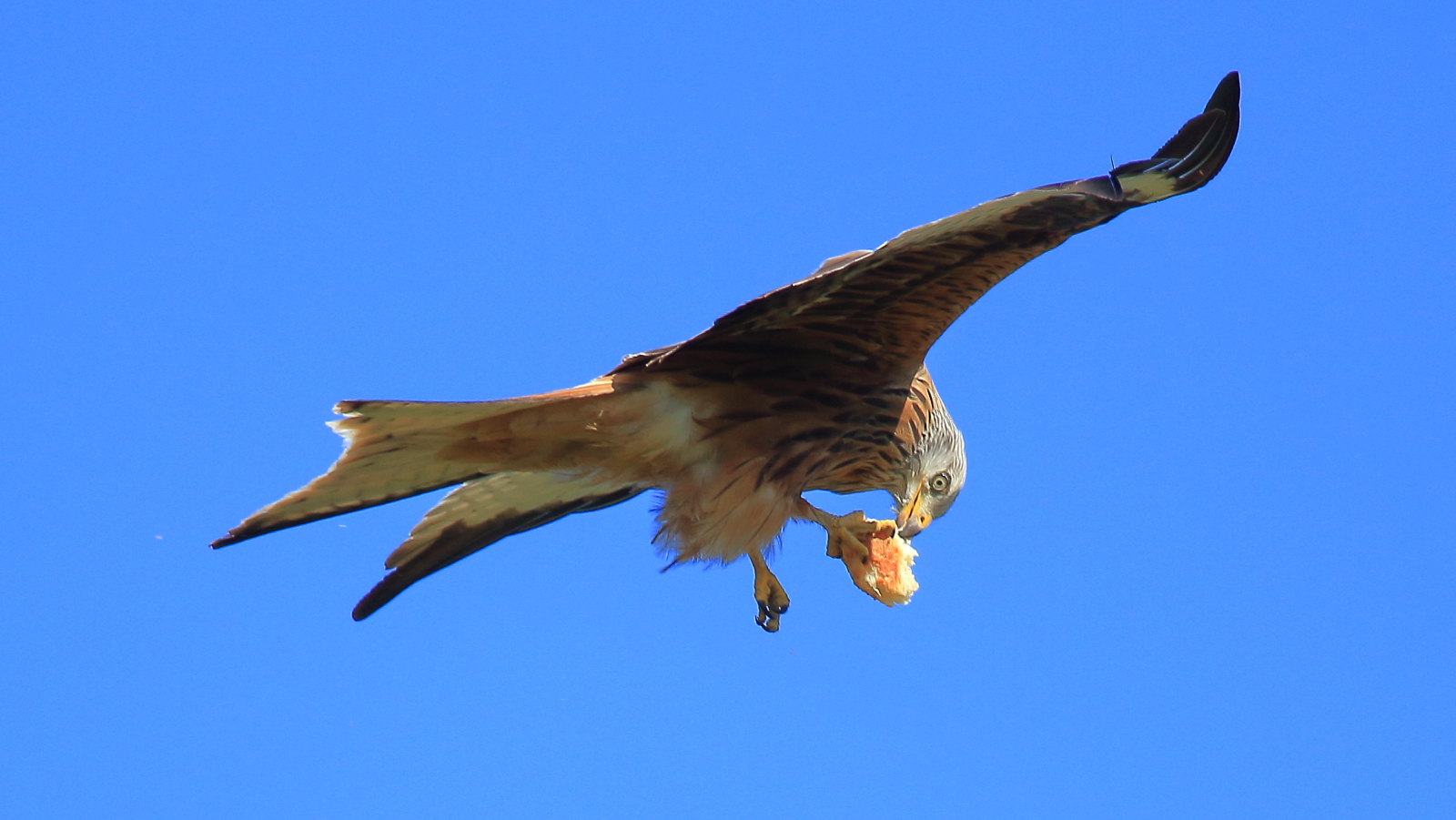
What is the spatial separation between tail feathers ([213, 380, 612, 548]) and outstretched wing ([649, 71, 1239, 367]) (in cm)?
63

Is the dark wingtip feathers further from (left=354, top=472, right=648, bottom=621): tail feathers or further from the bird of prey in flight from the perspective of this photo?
(left=354, top=472, right=648, bottom=621): tail feathers

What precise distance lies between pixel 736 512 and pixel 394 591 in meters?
1.36

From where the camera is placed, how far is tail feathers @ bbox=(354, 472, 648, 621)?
5.85 m

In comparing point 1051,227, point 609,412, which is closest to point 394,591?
point 609,412

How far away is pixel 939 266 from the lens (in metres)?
4.96

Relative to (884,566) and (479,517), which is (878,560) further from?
(479,517)

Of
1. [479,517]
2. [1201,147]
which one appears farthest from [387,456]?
[1201,147]

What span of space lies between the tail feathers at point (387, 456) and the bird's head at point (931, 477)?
1.43 meters

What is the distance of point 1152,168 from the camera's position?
4590 mm

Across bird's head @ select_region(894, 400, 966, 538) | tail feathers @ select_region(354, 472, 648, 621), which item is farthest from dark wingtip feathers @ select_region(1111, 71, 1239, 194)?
tail feathers @ select_region(354, 472, 648, 621)

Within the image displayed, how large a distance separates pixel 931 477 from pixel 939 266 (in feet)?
4.58

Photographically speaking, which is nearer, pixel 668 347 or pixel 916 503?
pixel 668 347

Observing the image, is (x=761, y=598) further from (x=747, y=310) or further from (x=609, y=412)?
(x=747, y=310)

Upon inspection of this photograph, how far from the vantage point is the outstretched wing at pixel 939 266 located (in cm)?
456
